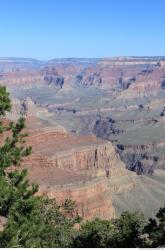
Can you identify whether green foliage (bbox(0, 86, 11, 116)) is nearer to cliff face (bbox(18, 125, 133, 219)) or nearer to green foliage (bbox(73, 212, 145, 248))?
green foliage (bbox(73, 212, 145, 248))

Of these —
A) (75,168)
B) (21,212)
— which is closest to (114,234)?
(21,212)

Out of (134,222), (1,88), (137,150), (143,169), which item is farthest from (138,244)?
(137,150)

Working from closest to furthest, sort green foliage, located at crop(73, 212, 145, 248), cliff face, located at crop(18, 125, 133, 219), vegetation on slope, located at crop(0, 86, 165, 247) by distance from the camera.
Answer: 1. vegetation on slope, located at crop(0, 86, 165, 247)
2. green foliage, located at crop(73, 212, 145, 248)
3. cliff face, located at crop(18, 125, 133, 219)

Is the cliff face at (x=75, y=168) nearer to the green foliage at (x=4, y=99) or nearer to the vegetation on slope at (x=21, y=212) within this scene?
the vegetation on slope at (x=21, y=212)

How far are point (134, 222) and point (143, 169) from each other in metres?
125

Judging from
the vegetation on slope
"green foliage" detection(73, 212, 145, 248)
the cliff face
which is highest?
the vegetation on slope

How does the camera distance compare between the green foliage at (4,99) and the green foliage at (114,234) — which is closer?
the green foliage at (4,99)

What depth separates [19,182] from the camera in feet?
107

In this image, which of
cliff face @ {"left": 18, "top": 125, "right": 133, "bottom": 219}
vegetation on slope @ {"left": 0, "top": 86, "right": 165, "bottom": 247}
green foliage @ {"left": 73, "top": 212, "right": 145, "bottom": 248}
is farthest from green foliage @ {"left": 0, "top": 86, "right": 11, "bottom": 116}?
cliff face @ {"left": 18, "top": 125, "right": 133, "bottom": 219}

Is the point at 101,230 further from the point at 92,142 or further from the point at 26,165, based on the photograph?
the point at 92,142

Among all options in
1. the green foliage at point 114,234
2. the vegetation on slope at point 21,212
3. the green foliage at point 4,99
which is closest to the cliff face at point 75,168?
the green foliage at point 114,234

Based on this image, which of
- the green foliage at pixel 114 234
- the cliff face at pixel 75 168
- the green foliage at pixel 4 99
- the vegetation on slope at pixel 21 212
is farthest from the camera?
the cliff face at pixel 75 168

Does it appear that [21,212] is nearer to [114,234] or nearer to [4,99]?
[4,99]

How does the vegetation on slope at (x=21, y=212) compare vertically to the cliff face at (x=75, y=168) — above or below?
above
